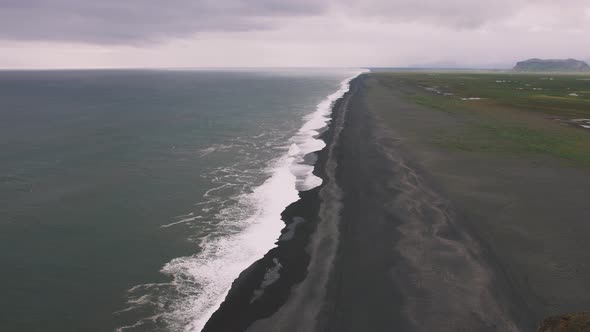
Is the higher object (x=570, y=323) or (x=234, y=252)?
(x=570, y=323)

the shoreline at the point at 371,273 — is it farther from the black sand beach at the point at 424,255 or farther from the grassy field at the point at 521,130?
the grassy field at the point at 521,130

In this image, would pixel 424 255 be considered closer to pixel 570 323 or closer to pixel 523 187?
pixel 570 323

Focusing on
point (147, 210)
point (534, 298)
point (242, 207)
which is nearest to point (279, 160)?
point (242, 207)

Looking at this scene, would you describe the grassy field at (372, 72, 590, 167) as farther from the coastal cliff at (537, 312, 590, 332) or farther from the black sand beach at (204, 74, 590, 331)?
the coastal cliff at (537, 312, 590, 332)

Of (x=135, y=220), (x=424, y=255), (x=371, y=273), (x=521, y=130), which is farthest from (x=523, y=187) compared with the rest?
(x=521, y=130)

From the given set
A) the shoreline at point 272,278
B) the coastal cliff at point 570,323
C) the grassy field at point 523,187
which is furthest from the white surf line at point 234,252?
the coastal cliff at point 570,323

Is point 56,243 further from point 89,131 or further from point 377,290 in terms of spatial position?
point 89,131

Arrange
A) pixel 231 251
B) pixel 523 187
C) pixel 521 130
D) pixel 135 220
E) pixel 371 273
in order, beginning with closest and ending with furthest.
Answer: pixel 371 273
pixel 231 251
pixel 135 220
pixel 523 187
pixel 521 130
